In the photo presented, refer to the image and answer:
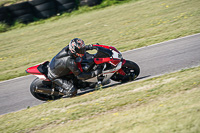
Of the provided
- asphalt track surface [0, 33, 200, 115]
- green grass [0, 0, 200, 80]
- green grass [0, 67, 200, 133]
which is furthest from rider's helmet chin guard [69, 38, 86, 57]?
green grass [0, 0, 200, 80]

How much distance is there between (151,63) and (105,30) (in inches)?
245

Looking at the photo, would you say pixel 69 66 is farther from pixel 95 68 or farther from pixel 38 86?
pixel 38 86

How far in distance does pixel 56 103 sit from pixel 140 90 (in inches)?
90.1

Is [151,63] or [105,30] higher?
[105,30]

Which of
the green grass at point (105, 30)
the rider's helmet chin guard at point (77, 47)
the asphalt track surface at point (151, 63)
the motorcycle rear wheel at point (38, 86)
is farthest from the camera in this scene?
the green grass at point (105, 30)

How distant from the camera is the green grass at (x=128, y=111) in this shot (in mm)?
3840

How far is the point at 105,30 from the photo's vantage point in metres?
13.7

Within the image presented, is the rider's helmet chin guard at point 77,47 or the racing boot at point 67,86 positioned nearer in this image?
the rider's helmet chin guard at point 77,47

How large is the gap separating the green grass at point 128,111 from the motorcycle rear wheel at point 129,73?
0.43m

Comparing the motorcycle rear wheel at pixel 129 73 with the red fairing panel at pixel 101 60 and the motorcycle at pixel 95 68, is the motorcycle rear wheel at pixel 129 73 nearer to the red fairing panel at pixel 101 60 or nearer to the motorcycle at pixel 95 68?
the motorcycle at pixel 95 68

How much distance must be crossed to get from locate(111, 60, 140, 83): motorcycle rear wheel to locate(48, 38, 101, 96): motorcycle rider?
2.24ft

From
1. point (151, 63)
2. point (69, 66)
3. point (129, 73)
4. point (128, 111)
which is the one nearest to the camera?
point (128, 111)

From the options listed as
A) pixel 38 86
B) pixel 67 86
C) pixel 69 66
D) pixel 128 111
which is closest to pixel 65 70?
pixel 69 66

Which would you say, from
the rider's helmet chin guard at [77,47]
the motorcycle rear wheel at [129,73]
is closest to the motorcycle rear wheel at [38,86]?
the rider's helmet chin guard at [77,47]
